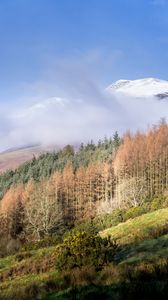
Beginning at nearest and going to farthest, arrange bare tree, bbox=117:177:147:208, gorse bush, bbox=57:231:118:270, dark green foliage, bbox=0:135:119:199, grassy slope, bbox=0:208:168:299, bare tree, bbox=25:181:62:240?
grassy slope, bbox=0:208:168:299, gorse bush, bbox=57:231:118:270, bare tree, bbox=25:181:62:240, bare tree, bbox=117:177:147:208, dark green foliage, bbox=0:135:119:199

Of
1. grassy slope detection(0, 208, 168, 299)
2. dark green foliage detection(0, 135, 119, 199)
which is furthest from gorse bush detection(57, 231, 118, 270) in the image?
dark green foliage detection(0, 135, 119, 199)

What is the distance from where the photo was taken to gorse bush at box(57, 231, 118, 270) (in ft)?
58.1

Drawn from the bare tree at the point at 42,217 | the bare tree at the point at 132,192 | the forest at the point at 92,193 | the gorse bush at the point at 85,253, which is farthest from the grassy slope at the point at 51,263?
the bare tree at the point at 132,192

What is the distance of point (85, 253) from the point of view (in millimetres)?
18078

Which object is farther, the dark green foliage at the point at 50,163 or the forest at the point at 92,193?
the dark green foliage at the point at 50,163

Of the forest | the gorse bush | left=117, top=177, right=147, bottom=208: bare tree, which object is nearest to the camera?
the gorse bush

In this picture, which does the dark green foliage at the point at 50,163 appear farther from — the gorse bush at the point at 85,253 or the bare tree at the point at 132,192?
the gorse bush at the point at 85,253

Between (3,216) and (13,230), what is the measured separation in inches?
171

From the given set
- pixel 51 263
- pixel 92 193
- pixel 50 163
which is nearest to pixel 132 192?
pixel 92 193

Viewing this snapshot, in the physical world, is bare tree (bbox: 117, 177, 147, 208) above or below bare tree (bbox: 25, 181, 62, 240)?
above

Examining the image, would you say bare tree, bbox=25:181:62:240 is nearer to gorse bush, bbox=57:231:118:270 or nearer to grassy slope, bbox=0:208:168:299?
grassy slope, bbox=0:208:168:299

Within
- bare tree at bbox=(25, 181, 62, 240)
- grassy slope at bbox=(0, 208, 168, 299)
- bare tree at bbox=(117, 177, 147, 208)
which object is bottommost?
bare tree at bbox=(25, 181, 62, 240)

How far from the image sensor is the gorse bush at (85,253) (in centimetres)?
1770

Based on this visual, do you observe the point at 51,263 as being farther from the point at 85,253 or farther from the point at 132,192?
the point at 132,192
